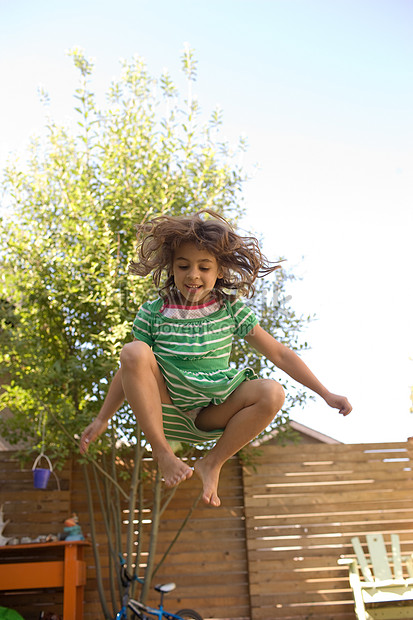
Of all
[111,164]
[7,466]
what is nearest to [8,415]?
[7,466]

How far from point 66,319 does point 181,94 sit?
2017 millimetres

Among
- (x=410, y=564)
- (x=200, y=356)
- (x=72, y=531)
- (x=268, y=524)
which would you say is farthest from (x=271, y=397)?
(x=410, y=564)

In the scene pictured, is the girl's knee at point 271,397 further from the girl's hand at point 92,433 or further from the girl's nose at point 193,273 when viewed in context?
the girl's hand at point 92,433

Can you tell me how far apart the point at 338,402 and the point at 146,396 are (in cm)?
59

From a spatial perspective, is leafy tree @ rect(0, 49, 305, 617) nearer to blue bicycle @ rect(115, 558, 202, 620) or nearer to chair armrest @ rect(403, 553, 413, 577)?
blue bicycle @ rect(115, 558, 202, 620)

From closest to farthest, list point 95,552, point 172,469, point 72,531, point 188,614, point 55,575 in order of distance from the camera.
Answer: point 172,469
point 55,575
point 188,614
point 72,531
point 95,552

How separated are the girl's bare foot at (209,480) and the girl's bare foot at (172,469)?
110mm

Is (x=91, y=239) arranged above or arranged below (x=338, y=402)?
above

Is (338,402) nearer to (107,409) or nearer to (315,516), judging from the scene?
(107,409)

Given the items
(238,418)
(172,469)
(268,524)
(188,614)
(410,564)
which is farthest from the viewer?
(268,524)

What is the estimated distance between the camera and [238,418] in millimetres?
1626

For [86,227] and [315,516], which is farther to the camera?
[315,516]

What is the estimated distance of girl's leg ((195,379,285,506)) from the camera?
1.59 meters

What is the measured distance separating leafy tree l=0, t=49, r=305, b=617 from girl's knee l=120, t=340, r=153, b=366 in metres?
2.83
